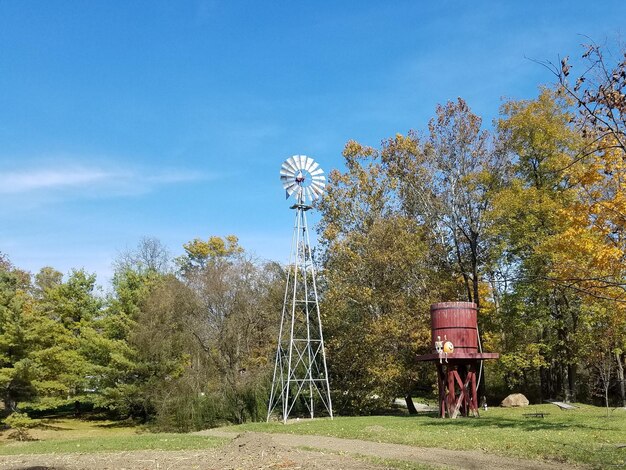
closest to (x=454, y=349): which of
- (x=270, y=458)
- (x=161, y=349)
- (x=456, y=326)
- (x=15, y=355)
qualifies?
(x=456, y=326)

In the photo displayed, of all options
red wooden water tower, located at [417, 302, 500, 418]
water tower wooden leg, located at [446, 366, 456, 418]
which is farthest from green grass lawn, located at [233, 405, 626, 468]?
red wooden water tower, located at [417, 302, 500, 418]

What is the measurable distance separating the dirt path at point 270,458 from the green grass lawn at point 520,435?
2.03 feet

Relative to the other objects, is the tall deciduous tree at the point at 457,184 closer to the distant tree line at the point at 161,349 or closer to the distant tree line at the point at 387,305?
the distant tree line at the point at 387,305

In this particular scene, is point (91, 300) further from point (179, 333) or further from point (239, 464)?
point (239, 464)

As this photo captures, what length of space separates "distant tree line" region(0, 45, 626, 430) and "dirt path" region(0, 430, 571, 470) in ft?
42.6

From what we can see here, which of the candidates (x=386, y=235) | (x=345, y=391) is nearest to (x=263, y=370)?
(x=345, y=391)

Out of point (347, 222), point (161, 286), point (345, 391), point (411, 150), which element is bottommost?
point (345, 391)

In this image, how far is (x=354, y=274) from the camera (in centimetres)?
2919

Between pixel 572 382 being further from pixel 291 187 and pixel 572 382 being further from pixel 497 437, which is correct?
pixel 497 437

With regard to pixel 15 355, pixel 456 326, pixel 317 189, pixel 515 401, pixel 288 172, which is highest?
pixel 288 172

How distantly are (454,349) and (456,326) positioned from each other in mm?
796

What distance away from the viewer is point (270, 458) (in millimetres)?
11031

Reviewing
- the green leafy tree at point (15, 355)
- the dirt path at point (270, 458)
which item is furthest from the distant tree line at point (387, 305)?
the dirt path at point (270, 458)

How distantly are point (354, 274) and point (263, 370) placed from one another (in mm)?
6557
